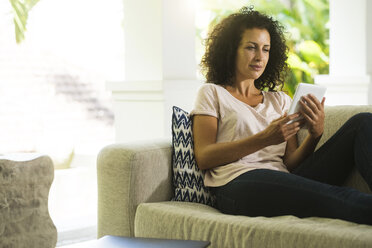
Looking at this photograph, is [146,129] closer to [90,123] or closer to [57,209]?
[57,209]

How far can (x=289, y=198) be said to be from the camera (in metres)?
1.99

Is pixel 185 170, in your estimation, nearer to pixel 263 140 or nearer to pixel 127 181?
pixel 127 181

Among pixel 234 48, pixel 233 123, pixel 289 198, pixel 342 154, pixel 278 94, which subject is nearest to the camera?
pixel 289 198

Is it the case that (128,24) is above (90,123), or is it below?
above

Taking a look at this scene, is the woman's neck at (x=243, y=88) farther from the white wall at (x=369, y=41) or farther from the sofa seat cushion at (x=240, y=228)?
the white wall at (x=369, y=41)

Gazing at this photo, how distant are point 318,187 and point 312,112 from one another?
0.33 m

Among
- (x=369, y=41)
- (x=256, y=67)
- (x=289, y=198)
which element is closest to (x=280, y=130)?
(x=289, y=198)

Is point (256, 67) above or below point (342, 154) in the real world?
above

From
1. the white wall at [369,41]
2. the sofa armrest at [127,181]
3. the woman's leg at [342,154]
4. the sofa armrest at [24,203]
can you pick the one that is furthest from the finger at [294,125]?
the white wall at [369,41]

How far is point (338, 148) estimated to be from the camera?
220cm

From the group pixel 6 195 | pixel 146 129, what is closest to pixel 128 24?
pixel 146 129

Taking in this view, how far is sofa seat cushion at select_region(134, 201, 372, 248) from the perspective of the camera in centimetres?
170

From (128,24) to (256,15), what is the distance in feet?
3.56

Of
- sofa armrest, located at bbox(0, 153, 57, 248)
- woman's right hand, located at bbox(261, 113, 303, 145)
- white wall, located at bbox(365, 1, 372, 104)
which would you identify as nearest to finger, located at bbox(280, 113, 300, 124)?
woman's right hand, located at bbox(261, 113, 303, 145)
